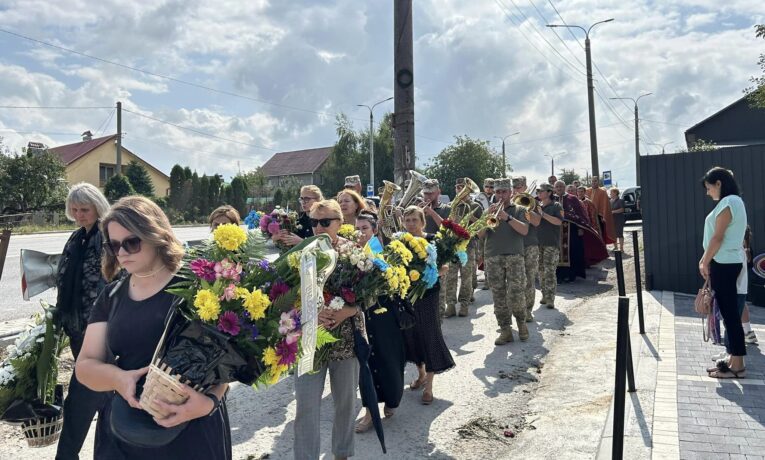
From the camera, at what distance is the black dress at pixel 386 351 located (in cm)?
Answer: 414

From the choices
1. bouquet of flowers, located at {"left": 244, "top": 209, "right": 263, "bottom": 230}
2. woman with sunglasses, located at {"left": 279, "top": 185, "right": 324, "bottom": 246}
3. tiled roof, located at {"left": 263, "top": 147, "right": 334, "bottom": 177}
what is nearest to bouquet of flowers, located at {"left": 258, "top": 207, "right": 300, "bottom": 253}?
woman with sunglasses, located at {"left": 279, "top": 185, "right": 324, "bottom": 246}

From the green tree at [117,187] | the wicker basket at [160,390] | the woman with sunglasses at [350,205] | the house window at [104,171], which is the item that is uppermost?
the house window at [104,171]

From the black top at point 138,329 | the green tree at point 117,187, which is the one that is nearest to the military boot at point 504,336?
the black top at point 138,329

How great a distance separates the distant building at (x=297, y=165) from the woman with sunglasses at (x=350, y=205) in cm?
5649

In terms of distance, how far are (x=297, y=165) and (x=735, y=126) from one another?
4497 cm

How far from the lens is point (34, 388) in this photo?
129 inches

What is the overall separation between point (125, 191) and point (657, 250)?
109ft

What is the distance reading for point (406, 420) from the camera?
4.58m

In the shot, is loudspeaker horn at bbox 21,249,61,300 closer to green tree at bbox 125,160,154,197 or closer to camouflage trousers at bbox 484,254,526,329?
camouflage trousers at bbox 484,254,526,329

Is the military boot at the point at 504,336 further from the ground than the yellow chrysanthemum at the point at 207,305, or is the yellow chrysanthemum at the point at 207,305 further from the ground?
the yellow chrysanthemum at the point at 207,305

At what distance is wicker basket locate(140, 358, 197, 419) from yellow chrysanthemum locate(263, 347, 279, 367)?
1.02ft

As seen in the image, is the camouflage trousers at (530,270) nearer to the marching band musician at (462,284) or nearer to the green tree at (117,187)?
the marching band musician at (462,284)

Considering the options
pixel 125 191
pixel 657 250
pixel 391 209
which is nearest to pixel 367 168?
pixel 125 191

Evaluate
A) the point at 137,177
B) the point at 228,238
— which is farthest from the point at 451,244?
the point at 137,177
